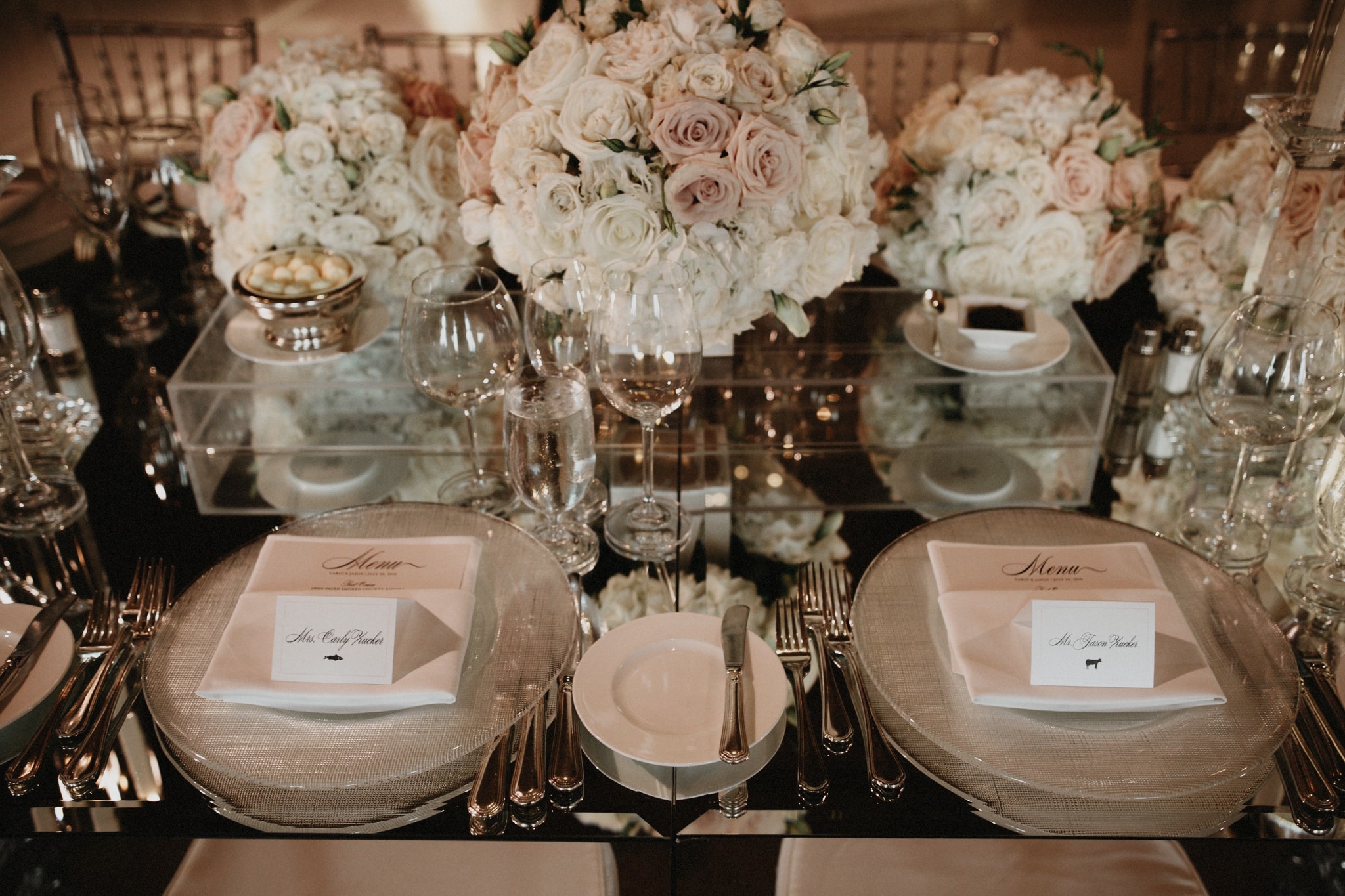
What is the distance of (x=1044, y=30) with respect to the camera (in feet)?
13.6

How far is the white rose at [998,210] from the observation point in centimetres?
146

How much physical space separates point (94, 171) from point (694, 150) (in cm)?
Result: 106

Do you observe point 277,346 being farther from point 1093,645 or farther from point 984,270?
point 1093,645

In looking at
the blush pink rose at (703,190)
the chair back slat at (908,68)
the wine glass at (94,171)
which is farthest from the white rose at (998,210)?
the chair back slat at (908,68)

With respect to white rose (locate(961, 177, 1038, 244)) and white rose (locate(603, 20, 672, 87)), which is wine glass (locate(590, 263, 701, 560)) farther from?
white rose (locate(961, 177, 1038, 244))

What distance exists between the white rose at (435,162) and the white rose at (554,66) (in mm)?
323

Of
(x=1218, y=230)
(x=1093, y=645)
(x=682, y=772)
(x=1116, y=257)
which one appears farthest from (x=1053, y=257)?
(x=682, y=772)

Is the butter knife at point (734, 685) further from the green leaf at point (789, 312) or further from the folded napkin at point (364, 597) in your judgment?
the green leaf at point (789, 312)

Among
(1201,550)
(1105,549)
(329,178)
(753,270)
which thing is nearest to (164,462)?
(329,178)

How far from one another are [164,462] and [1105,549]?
1170mm

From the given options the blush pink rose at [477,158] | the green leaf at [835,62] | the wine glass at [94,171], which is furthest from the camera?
the wine glass at [94,171]

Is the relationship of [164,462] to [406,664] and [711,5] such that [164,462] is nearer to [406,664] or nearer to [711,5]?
[406,664]

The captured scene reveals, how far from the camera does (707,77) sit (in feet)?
3.83

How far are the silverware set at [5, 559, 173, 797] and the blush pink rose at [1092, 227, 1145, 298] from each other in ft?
4.23
